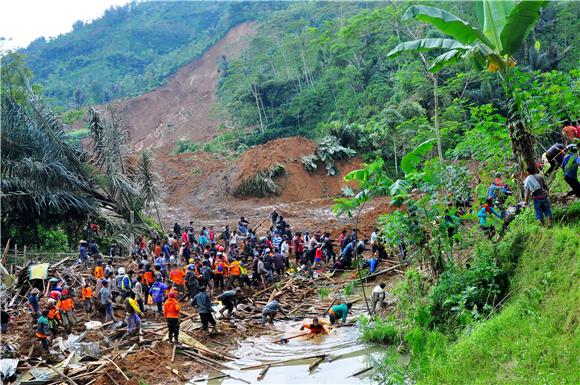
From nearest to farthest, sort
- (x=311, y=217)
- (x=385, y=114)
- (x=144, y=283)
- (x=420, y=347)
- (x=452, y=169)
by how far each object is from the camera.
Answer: (x=420, y=347)
(x=452, y=169)
(x=144, y=283)
(x=311, y=217)
(x=385, y=114)

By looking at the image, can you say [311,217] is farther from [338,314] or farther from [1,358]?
[1,358]

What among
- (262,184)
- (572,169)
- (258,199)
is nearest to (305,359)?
(572,169)

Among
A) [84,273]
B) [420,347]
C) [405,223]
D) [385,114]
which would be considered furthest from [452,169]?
[385,114]

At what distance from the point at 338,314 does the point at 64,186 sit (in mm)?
15833

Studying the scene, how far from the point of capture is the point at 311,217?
3036 cm

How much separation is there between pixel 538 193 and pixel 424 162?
3.73 metres

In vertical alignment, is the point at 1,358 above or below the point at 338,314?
above

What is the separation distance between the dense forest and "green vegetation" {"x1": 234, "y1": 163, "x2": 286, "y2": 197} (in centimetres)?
15

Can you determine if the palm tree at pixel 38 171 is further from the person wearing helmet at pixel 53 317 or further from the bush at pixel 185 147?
the bush at pixel 185 147

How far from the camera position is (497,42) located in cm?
1097

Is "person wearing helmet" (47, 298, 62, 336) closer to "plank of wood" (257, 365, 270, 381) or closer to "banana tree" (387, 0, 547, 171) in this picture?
"plank of wood" (257, 365, 270, 381)

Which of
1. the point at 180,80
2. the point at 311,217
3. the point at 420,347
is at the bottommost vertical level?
the point at 311,217

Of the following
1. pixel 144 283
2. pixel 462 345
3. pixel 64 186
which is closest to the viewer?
pixel 462 345

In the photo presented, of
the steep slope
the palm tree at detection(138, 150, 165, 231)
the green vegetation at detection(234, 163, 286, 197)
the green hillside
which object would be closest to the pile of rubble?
the palm tree at detection(138, 150, 165, 231)
